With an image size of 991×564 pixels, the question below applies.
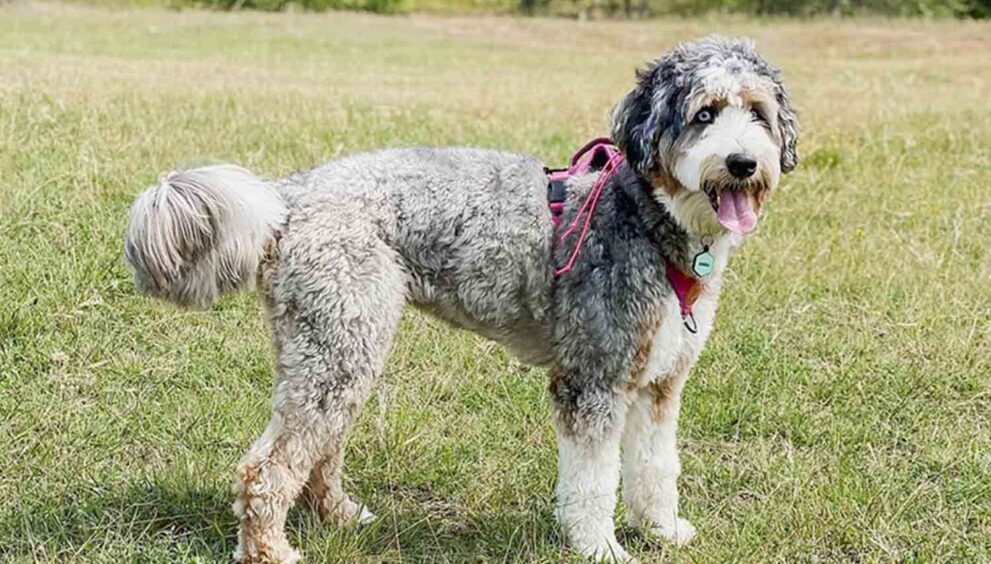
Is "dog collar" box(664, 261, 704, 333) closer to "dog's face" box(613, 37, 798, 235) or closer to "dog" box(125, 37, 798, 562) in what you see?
"dog" box(125, 37, 798, 562)

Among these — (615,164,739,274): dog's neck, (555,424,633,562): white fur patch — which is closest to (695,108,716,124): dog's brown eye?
(615,164,739,274): dog's neck

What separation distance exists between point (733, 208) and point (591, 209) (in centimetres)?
67

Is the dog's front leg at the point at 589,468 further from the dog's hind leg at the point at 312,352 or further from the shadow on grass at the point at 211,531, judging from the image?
the dog's hind leg at the point at 312,352

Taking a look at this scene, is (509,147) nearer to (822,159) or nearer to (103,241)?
(822,159)

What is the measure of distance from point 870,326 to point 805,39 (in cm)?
3460

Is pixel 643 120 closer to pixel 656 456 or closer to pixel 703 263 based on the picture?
pixel 703 263

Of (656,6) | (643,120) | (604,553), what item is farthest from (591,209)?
(656,6)

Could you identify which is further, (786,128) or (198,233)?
(786,128)

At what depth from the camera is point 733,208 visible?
15.9ft

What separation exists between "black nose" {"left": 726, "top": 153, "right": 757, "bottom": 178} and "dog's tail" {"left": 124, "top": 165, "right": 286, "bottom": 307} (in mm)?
1862

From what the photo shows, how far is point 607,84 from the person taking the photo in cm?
2341

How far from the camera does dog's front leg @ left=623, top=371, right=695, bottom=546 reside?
547cm

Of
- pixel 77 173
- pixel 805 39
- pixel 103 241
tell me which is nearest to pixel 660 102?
pixel 103 241

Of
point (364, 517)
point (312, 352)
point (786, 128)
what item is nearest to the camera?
point (312, 352)
